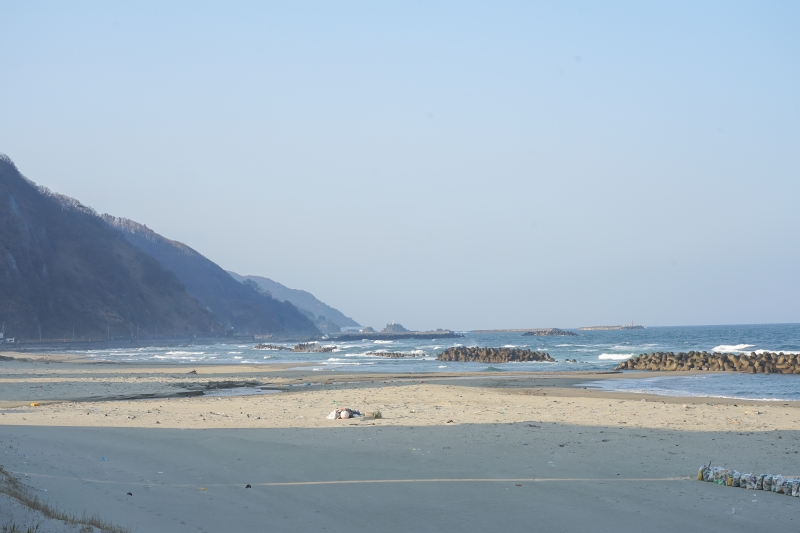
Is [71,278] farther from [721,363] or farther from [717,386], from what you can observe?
[717,386]

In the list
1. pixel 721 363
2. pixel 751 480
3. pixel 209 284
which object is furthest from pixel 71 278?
pixel 751 480

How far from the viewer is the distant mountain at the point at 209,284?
518 ft

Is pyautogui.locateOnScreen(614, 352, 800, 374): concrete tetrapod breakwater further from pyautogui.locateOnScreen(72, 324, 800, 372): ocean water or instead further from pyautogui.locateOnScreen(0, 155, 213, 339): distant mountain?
pyautogui.locateOnScreen(0, 155, 213, 339): distant mountain

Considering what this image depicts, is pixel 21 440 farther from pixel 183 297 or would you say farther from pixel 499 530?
pixel 183 297

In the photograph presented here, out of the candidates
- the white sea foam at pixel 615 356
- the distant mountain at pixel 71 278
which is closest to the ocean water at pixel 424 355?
the white sea foam at pixel 615 356

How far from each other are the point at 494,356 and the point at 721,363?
19514mm

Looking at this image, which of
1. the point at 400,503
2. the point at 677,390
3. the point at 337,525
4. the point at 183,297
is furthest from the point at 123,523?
the point at 183,297

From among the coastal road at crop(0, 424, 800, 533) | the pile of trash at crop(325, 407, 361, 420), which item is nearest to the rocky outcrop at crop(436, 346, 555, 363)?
Answer: the pile of trash at crop(325, 407, 361, 420)

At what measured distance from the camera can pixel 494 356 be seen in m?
54.3

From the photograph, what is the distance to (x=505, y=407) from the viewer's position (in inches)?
650

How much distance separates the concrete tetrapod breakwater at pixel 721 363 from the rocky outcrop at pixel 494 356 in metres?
10.4

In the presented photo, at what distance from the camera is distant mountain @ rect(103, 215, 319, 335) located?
157875mm

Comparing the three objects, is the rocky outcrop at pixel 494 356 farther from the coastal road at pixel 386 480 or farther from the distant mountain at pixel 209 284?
the distant mountain at pixel 209 284

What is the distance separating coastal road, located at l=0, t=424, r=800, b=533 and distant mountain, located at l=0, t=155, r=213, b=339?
79.3 m
